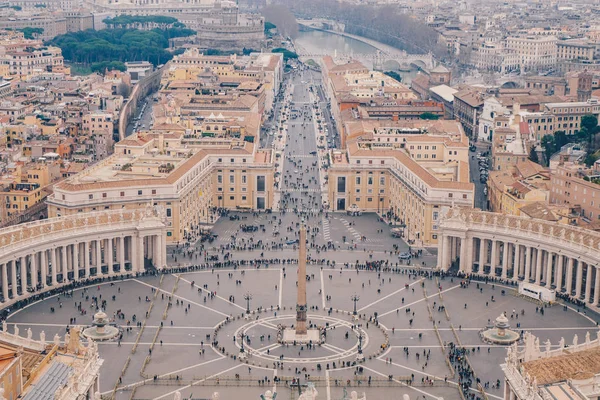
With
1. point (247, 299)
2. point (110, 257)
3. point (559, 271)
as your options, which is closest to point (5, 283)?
point (110, 257)

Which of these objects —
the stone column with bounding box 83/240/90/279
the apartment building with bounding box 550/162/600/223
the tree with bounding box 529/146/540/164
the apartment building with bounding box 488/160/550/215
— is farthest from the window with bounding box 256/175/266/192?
the tree with bounding box 529/146/540/164

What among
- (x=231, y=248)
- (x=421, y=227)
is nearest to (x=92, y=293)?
(x=231, y=248)

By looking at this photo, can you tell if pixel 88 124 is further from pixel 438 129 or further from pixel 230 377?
pixel 230 377

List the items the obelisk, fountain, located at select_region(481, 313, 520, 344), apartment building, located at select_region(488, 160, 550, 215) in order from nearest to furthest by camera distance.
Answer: fountain, located at select_region(481, 313, 520, 344)
the obelisk
apartment building, located at select_region(488, 160, 550, 215)

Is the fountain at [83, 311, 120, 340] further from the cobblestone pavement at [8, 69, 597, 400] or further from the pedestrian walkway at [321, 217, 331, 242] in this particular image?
the pedestrian walkway at [321, 217, 331, 242]

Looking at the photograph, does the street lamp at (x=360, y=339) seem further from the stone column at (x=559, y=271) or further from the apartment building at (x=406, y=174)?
the apartment building at (x=406, y=174)

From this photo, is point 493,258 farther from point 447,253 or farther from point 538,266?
point 538,266
